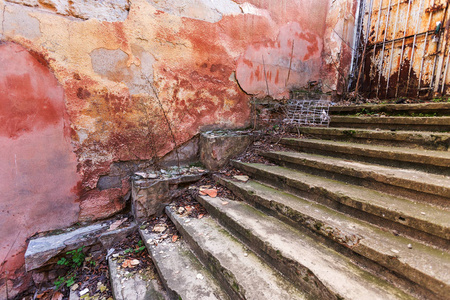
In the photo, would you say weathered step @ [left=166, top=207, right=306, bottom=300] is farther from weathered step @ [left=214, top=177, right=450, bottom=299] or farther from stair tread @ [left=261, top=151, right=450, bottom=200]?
stair tread @ [left=261, top=151, right=450, bottom=200]

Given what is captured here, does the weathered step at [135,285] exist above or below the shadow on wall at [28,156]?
below

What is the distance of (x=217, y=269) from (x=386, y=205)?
1.37 m

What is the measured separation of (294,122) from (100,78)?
9.37ft

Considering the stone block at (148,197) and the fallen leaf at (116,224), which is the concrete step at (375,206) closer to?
the stone block at (148,197)

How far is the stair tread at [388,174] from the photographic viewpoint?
1.55m

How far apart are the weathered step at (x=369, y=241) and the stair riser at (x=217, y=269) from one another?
36cm

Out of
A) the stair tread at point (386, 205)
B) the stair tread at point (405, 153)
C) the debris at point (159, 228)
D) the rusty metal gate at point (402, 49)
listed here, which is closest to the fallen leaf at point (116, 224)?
the debris at point (159, 228)

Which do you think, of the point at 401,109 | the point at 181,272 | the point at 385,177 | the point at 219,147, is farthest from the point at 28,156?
the point at 401,109

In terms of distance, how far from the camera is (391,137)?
2.29 m

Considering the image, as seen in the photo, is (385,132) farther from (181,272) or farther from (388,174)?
(181,272)

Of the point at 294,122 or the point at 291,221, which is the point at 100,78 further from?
the point at 294,122

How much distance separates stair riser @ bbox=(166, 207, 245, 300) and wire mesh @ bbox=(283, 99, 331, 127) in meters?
2.43

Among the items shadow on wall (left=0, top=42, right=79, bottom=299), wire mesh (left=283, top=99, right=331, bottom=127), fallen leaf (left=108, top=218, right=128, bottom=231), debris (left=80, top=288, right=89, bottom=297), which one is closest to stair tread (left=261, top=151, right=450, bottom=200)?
wire mesh (left=283, top=99, right=331, bottom=127)

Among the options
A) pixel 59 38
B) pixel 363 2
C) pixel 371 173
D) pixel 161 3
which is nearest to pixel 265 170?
pixel 371 173
